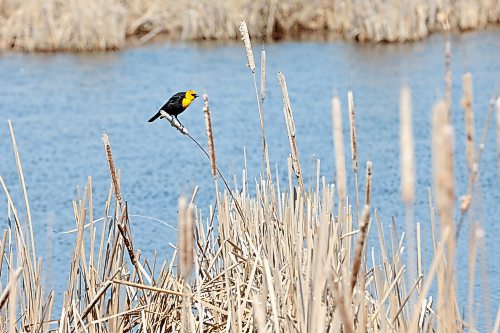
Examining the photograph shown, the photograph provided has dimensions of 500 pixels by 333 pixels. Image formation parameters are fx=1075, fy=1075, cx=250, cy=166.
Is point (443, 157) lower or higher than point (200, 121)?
higher

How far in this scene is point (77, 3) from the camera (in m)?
12.9

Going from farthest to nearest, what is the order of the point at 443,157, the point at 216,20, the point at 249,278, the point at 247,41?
the point at 216,20, the point at 249,278, the point at 247,41, the point at 443,157

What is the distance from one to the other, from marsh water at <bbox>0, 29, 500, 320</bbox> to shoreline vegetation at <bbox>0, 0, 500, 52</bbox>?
0.45m

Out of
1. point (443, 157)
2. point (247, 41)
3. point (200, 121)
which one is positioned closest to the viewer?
point (443, 157)

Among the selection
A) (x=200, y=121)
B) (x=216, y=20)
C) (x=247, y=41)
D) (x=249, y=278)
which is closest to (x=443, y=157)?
(x=247, y=41)

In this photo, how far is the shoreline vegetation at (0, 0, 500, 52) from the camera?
43.0ft

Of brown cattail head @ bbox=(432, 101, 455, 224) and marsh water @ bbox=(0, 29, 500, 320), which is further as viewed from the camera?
marsh water @ bbox=(0, 29, 500, 320)

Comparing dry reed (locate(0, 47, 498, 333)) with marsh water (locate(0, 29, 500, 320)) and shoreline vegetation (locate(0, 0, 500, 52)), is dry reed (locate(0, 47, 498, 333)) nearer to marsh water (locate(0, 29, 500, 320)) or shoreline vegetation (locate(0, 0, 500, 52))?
marsh water (locate(0, 29, 500, 320))

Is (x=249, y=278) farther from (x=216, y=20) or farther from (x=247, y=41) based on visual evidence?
(x=216, y=20)

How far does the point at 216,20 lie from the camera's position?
46.5 feet

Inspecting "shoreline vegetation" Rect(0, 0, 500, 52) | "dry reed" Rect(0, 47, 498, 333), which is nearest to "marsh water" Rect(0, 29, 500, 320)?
"shoreline vegetation" Rect(0, 0, 500, 52)

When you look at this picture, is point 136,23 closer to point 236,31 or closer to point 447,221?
point 236,31

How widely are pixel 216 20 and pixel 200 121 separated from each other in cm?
571

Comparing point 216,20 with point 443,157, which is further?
point 216,20
